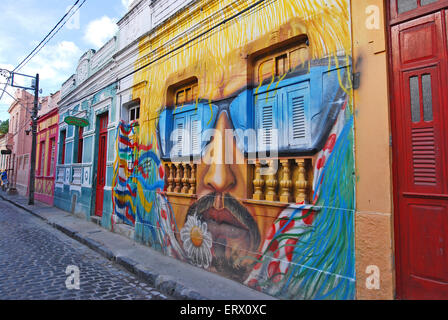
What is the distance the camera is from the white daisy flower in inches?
174

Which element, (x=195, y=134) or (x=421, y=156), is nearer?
(x=421, y=156)

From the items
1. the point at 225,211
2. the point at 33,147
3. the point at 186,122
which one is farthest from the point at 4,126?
the point at 225,211

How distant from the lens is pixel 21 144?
20062 mm

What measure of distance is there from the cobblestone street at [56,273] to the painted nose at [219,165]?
1.78m

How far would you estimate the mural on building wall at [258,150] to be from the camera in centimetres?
298

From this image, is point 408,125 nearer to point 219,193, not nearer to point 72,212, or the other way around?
point 219,193

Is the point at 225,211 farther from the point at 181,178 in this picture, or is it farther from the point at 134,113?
the point at 134,113

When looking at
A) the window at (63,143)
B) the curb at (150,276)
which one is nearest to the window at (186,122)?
the curb at (150,276)

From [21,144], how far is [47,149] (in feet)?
27.9

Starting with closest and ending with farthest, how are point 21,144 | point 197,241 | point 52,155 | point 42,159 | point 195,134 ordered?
point 197,241 < point 195,134 < point 52,155 < point 42,159 < point 21,144

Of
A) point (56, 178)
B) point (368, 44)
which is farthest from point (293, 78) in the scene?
point (56, 178)

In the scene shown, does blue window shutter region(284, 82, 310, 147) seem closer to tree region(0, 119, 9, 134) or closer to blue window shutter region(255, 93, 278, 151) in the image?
blue window shutter region(255, 93, 278, 151)

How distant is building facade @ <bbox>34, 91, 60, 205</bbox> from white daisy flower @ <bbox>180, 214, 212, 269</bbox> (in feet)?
34.0

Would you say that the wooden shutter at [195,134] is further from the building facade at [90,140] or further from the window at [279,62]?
the building facade at [90,140]
